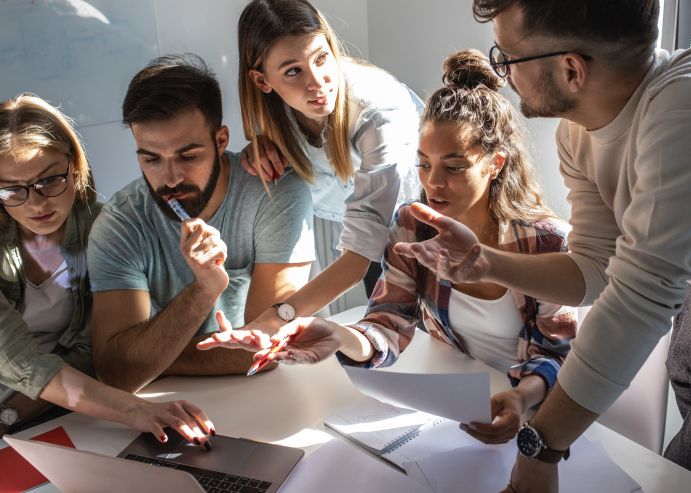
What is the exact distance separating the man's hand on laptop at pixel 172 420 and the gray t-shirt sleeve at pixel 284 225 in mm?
477

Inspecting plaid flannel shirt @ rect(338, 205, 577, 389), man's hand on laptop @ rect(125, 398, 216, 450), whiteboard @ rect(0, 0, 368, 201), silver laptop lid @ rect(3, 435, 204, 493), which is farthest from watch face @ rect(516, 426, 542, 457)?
whiteboard @ rect(0, 0, 368, 201)

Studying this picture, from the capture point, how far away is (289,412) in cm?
136

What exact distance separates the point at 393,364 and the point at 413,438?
1.05 feet

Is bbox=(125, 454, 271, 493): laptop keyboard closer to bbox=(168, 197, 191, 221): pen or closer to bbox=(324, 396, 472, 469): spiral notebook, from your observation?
bbox=(324, 396, 472, 469): spiral notebook

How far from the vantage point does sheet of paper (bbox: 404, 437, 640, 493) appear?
105cm

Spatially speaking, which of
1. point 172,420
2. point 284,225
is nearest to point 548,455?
point 172,420

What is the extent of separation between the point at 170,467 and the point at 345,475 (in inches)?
11.2

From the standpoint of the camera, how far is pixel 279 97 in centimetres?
169

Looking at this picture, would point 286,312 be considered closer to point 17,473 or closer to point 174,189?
point 174,189

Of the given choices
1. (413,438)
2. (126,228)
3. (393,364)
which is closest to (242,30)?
(126,228)

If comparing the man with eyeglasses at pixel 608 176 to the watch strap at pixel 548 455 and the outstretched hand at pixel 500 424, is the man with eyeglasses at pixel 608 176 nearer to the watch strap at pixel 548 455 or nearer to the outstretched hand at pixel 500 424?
the watch strap at pixel 548 455

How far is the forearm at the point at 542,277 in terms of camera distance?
120 cm

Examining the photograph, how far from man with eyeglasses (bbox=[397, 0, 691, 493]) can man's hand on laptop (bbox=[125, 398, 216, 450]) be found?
482 mm

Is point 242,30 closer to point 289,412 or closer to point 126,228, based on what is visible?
point 126,228
